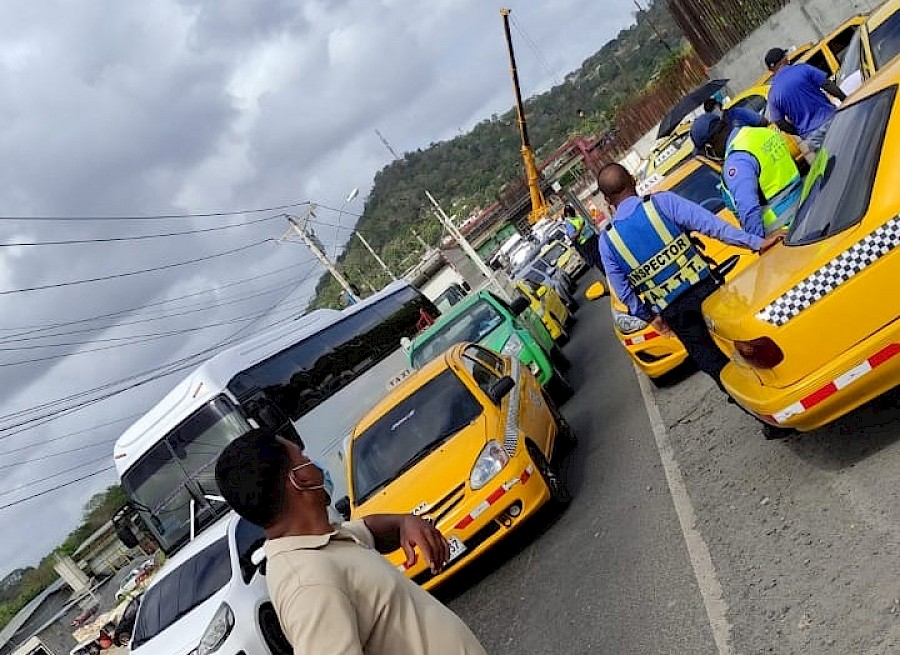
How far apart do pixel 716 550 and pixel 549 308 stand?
11855 millimetres

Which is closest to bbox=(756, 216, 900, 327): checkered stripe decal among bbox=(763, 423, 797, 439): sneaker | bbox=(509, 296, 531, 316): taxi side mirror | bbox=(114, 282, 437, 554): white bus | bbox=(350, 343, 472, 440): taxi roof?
bbox=(763, 423, 797, 439): sneaker

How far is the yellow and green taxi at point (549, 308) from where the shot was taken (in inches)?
641

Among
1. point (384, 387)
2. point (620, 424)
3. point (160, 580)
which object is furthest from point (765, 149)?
point (384, 387)

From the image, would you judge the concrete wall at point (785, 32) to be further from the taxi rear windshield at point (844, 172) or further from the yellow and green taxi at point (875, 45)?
the taxi rear windshield at point (844, 172)

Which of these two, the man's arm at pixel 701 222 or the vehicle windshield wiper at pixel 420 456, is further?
the vehicle windshield wiper at pixel 420 456

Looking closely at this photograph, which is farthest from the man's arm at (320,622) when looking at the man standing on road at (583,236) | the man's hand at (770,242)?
the man standing on road at (583,236)

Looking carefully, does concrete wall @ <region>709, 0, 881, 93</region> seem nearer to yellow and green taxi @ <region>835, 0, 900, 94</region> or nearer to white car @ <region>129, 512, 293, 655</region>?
yellow and green taxi @ <region>835, 0, 900, 94</region>

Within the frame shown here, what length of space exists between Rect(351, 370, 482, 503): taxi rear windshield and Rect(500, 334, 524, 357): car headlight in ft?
9.78

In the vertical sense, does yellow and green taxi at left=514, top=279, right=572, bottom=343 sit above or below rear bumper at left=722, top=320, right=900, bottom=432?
below

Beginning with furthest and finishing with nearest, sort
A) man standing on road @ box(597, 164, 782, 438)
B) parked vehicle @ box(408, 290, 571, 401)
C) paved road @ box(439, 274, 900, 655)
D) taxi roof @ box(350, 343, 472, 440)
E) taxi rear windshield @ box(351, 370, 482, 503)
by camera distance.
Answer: parked vehicle @ box(408, 290, 571, 401), taxi roof @ box(350, 343, 472, 440), taxi rear windshield @ box(351, 370, 482, 503), man standing on road @ box(597, 164, 782, 438), paved road @ box(439, 274, 900, 655)

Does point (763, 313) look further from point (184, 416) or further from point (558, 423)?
point (184, 416)

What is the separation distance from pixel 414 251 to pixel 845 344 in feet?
283

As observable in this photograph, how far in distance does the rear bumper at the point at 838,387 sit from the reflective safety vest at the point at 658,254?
1.24m

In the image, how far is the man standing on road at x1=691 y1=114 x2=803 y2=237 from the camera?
234 inches
